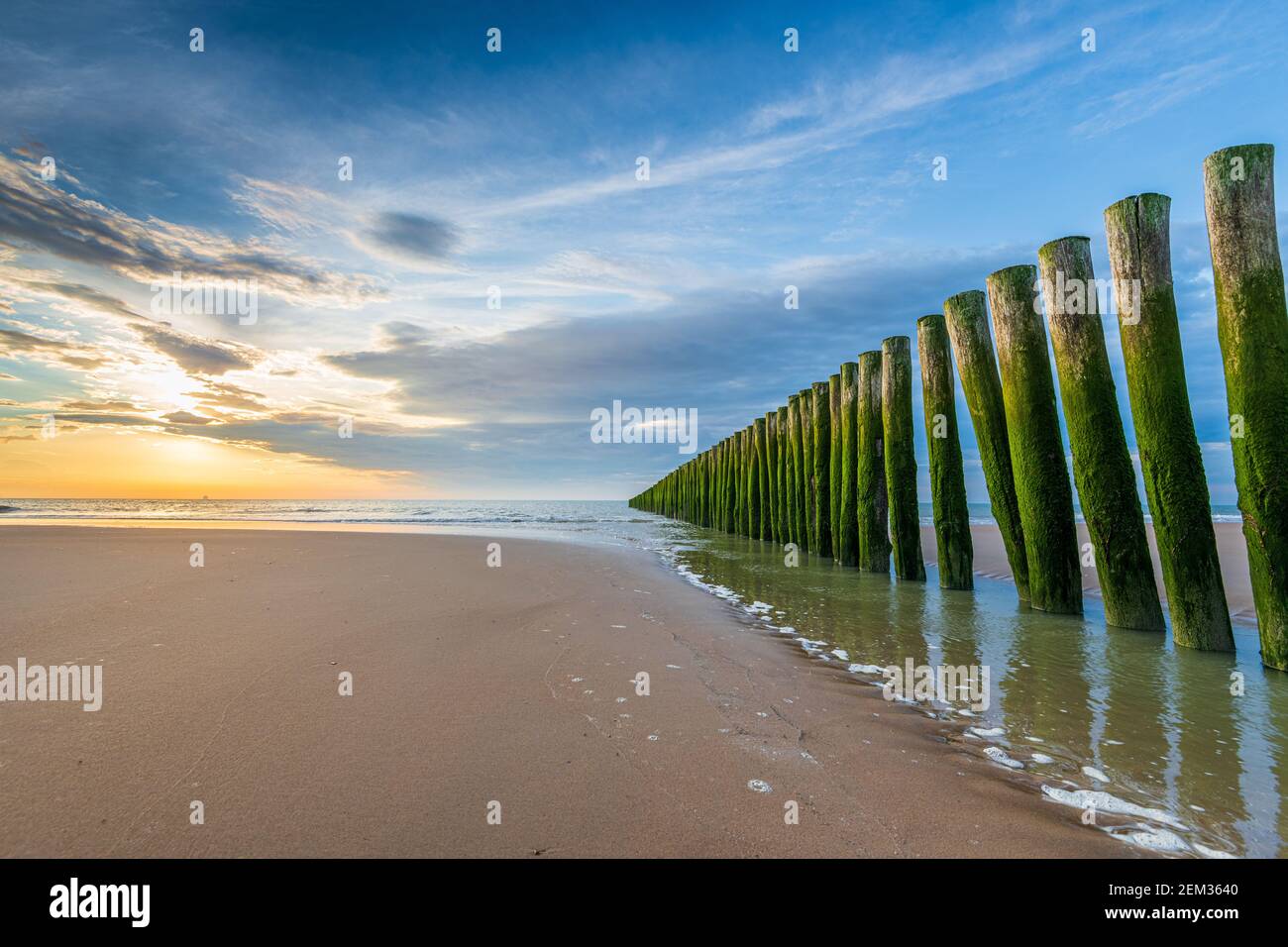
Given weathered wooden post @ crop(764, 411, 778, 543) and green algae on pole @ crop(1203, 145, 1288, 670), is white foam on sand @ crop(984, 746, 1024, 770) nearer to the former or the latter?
green algae on pole @ crop(1203, 145, 1288, 670)

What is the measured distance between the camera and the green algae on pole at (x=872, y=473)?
9523 millimetres

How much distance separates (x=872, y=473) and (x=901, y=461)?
2.56 ft

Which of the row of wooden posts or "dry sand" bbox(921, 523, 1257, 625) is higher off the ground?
the row of wooden posts

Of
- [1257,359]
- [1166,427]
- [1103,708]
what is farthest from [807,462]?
[1103,708]

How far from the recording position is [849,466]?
10.4m

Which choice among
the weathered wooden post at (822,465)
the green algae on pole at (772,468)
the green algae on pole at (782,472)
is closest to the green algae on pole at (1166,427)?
the weathered wooden post at (822,465)

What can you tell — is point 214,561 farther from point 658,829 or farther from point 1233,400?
point 1233,400

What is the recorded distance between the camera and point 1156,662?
Result: 14.5 ft

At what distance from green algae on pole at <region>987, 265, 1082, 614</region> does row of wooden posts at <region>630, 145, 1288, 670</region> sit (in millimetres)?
15

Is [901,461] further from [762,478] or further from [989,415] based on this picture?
[762,478]

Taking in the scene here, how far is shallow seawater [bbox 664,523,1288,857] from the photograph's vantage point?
232 cm

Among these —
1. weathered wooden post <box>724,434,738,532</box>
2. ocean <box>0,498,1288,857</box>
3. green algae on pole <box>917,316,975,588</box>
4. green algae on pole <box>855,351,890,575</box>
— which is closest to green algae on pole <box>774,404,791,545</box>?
green algae on pole <box>855,351,890,575</box>

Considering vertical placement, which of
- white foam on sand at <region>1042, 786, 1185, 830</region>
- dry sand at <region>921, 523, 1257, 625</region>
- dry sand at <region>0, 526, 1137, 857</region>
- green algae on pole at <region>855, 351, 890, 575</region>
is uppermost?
green algae on pole at <region>855, 351, 890, 575</region>

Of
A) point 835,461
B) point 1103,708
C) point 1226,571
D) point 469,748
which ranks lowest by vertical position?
point 1226,571
